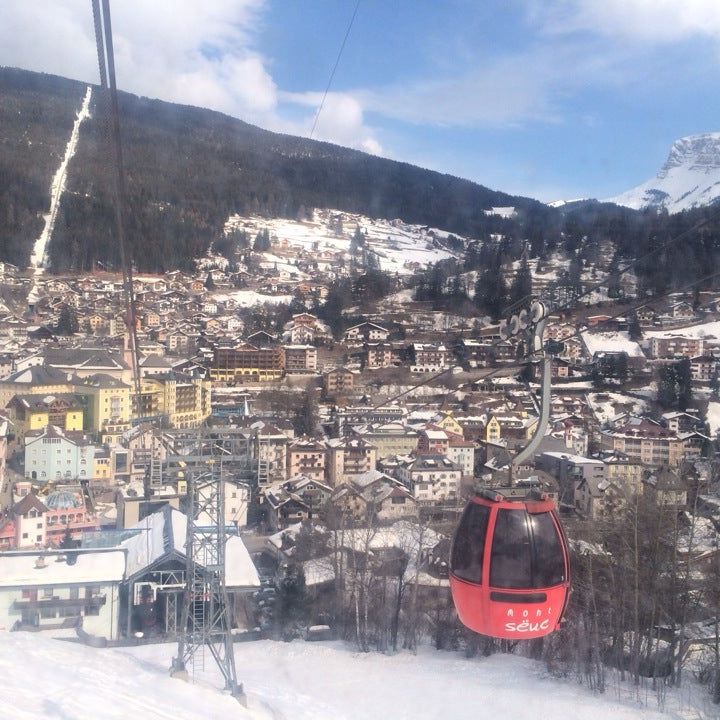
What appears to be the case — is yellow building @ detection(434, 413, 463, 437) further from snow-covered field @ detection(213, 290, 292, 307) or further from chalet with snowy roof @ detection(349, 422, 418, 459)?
snow-covered field @ detection(213, 290, 292, 307)

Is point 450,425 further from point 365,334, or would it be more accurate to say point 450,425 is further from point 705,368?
point 705,368

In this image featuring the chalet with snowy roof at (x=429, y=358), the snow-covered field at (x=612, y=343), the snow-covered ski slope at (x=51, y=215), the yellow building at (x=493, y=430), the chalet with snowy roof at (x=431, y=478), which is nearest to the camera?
the chalet with snowy roof at (x=431, y=478)

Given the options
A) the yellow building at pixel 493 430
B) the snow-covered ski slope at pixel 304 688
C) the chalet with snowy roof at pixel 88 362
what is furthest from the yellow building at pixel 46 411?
the snow-covered ski slope at pixel 304 688

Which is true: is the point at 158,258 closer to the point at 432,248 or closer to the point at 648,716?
the point at 432,248

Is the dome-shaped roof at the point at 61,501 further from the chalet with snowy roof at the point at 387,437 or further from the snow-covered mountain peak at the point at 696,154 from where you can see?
the snow-covered mountain peak at the point at 696,154

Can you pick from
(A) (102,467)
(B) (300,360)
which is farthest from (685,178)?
(A) (102,467)

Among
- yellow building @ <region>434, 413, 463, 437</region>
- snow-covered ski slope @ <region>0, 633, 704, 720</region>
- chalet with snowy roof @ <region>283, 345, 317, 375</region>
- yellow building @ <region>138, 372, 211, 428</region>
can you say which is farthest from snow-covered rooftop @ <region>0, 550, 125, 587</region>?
chalet with snowy roof @ <region>283, 345, 317, 375</region>
